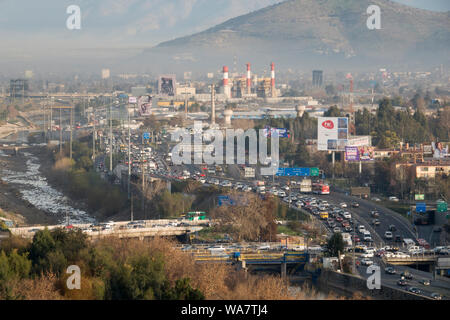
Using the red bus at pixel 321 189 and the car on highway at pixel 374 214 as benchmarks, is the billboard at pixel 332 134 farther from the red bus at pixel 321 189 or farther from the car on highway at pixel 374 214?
the car on highway at pixel 374 214

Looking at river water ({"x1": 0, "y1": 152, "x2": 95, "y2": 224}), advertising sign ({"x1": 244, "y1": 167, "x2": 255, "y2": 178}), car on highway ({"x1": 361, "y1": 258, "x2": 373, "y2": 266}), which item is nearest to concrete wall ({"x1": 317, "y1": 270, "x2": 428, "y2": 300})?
car on highway ({"x1": 361, "y1": 258, "x2": 373, "y2": 266})

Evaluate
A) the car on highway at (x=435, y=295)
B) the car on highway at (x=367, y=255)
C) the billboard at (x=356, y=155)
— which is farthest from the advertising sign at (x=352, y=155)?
the car on highway at (x=435, y=295)

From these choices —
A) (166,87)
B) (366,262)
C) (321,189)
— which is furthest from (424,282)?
(166,87)

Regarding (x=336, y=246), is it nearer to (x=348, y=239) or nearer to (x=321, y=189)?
(x=348, y=239)

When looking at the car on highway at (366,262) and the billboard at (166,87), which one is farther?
the billboard at (166,87)

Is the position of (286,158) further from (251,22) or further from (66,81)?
(251,22)

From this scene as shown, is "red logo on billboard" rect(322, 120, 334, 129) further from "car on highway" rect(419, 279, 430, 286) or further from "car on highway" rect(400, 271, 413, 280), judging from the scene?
"car on highway" rect(419, 279, 430, 286)

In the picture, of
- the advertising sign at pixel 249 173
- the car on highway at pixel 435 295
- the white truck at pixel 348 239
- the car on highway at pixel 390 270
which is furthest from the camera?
the advertising sign at pixel 249 173

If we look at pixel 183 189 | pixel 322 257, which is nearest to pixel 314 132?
pixel 183 189
